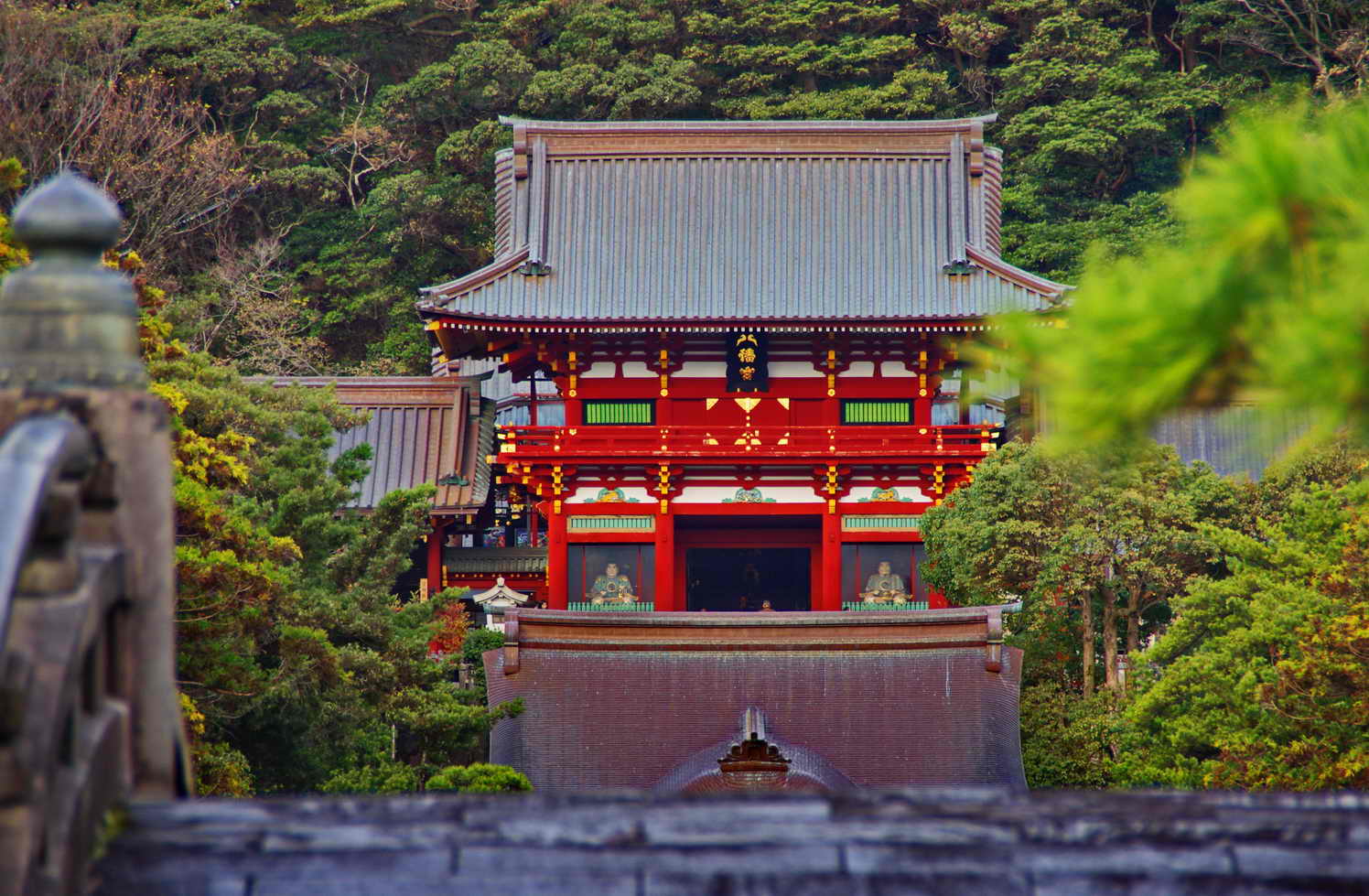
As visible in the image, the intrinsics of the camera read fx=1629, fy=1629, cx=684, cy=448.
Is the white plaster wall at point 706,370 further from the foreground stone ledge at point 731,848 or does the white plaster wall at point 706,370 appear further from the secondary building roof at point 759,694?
the foreground stone ledge at point 731,848

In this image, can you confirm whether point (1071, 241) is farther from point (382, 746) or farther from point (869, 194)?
point (382, 746)

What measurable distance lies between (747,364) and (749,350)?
219 millimetres

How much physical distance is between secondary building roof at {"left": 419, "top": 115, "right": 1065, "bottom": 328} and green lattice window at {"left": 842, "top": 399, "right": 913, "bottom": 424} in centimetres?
140

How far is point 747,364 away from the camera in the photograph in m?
23.4

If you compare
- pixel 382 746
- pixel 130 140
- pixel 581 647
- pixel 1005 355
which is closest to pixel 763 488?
pixel 581 647

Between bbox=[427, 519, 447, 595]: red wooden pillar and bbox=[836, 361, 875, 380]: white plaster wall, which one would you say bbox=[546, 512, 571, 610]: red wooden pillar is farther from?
bbox=[836, 361, 875, 380]: white plaster wall

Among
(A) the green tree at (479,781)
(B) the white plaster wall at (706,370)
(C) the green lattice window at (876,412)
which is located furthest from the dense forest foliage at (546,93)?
(A) the green tree at (479,781)

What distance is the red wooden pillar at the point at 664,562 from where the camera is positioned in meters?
23.1

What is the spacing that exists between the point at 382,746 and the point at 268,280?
70.1ft

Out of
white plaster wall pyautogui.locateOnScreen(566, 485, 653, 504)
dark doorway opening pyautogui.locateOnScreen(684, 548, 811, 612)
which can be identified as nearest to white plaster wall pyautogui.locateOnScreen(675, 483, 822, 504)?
white plaster wall pyautogui.locateOnScreen(566, 485, 653, 504)

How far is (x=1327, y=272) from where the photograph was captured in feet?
10.4

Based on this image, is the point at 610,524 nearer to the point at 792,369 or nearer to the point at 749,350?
the point at 749,350

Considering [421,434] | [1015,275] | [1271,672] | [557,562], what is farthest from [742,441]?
[1271,672]

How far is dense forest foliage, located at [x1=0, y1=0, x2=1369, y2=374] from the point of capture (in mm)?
33844
